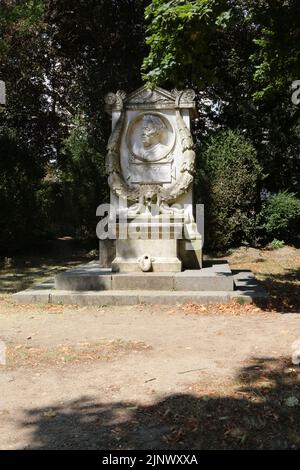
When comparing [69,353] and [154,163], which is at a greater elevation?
[154,163]

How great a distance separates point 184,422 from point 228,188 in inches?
468

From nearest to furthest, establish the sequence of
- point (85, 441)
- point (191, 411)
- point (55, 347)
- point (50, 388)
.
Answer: point (85, 441)
point (191, 411)
point (50, 388)
point (55, 347)

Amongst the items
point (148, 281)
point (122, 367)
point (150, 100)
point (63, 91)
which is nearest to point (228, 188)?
point (150, 100)

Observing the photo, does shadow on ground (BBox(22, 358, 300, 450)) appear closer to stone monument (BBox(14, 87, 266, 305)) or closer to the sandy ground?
the sandy ground

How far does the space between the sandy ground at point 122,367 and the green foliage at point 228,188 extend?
24.5ft

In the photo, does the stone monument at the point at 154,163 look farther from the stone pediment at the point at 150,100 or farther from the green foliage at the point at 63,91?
the green foliage at the point at 63,91

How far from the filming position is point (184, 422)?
346cm

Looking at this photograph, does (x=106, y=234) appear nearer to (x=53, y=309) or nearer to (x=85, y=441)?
(x=53, y=309)

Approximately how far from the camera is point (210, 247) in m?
15.0

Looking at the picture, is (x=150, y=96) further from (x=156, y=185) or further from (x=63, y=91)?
(x=63, y=91)

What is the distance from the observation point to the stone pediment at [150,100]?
32.3 feet

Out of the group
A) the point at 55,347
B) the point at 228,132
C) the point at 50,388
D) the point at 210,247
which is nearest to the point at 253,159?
the point at 228,132

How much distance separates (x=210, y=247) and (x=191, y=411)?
11.5 meters
